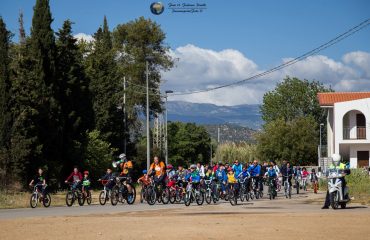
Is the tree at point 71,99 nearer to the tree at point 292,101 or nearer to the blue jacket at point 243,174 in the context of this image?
the blue jacket at point 243,174

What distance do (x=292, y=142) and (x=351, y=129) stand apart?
27.4 meters

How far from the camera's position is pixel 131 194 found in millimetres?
→ 31016

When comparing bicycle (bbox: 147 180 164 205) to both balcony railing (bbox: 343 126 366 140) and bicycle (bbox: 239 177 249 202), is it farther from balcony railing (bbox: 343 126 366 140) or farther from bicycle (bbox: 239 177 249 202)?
balcony railing (bbox: 343 126 366 140)

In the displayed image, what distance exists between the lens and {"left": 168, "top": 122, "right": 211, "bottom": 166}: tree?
342 feet

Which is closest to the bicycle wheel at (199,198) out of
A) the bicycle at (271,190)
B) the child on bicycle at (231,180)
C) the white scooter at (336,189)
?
the child on bicycle at (231,180)

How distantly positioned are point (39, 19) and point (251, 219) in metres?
31.3

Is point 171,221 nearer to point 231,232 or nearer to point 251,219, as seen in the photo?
point 251,219

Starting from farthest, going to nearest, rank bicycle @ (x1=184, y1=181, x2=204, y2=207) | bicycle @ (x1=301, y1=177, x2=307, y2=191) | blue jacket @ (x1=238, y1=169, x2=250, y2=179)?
bicycle @ (x1=301, y1=177, x2=307, y2=191) → blue jacket @ (x1=238, y1=169, x2=250, y2=179) → bicycle @ (x1=184, y1=181, x2=204, y2=207)

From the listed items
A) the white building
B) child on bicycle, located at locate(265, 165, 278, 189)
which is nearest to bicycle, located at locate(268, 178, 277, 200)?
child on bicycle, located at locate(265, 165, 278, 189)

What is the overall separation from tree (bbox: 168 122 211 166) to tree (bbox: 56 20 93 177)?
44.6 m

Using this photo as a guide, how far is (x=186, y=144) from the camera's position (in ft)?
347

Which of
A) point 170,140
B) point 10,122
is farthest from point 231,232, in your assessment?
point 170,140

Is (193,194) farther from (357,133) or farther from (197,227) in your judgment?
(357,133)

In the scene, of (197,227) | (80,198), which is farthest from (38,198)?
(197,227)
